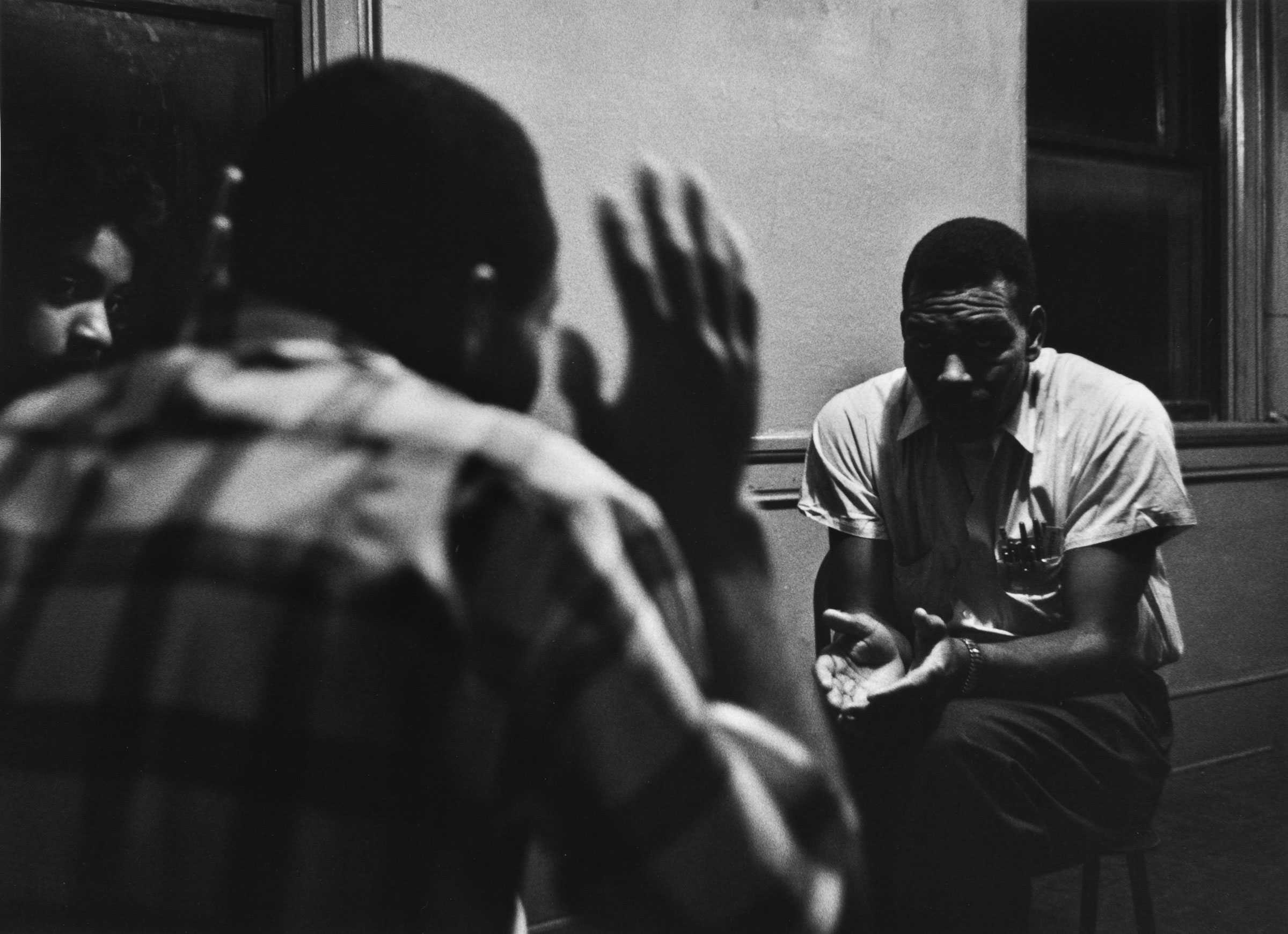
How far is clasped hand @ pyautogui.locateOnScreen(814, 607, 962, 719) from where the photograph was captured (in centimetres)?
211

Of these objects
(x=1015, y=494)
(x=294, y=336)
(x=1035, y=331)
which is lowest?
(x=1015, y=494)

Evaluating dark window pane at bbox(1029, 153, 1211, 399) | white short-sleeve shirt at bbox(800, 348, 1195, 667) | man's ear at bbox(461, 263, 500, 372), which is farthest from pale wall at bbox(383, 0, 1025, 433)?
man's ear at bbox(461, 263, 500, 372)

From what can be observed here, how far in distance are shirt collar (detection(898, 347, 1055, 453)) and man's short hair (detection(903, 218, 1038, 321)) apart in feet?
0.43

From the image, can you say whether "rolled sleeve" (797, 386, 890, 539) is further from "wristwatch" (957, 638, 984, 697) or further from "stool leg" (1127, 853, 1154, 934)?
"stool leg" (1127, 853, 1154, 934)

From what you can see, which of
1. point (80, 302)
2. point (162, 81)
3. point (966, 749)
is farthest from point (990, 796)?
point (162, 81)

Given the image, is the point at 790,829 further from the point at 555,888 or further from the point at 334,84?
the point at 334,84

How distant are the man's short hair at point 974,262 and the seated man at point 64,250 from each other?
55.0 inches

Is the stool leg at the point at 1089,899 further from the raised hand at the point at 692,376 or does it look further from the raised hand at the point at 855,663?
the raised hand at the point at 692,376

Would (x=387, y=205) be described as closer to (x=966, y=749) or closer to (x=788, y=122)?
(x=966, y=749)

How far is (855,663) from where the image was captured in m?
2.22

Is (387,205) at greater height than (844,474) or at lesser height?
greater

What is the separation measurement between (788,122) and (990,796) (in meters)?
1.78

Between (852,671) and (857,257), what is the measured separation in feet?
4.77

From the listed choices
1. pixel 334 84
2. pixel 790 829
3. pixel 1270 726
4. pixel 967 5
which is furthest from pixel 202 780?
pixel 1270 726
